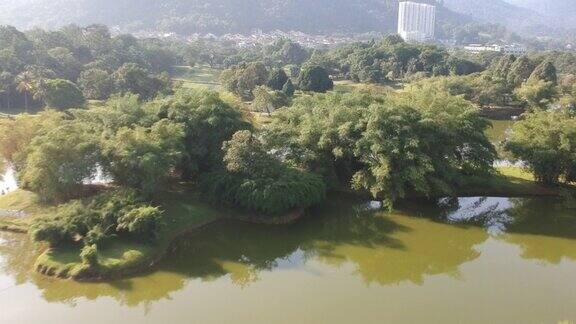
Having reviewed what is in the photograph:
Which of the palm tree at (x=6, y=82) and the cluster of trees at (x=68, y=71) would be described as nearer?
the cluster of trees at (x=68, y=71)

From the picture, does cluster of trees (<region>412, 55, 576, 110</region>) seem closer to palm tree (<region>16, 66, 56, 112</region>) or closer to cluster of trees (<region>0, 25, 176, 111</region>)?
cluster of trees (<region>0, 25, 176, 111</region>)

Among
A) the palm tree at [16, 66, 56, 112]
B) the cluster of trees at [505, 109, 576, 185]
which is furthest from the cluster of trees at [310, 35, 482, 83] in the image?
the cluster of trees at [505, 109, 576, 185]

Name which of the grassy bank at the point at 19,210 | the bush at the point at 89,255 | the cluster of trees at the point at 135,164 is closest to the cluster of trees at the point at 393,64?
the cluster of trees at the point at 135,164

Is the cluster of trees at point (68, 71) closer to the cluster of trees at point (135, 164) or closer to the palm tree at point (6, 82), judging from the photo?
the palm tree at point (6, 82)

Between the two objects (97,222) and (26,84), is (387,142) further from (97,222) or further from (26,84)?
(26,84)

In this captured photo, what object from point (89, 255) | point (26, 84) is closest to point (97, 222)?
point (89, 255)

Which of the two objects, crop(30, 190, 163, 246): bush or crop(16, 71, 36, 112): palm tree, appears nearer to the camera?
crop(30, 190, 163, 246): bush
